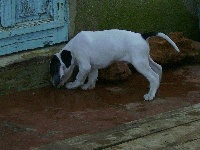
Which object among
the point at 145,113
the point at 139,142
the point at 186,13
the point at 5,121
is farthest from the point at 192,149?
the point at 186,13

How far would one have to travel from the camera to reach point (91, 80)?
23.8 ft

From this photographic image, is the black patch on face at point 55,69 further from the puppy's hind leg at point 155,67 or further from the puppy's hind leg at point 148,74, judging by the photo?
the puppy's hind leg at point 155,67

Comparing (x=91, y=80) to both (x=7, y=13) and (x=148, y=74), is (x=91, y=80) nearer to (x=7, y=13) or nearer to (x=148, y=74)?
(x=148, y=74)

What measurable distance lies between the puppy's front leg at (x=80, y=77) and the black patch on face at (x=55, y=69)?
213 mm

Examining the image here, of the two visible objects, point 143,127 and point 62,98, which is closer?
point 143,127

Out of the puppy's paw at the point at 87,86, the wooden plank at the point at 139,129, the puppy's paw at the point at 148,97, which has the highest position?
the wooden plank at the point at 139,129

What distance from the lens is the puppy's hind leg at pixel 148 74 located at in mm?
6785

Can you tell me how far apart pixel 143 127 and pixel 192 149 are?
25.9 inches

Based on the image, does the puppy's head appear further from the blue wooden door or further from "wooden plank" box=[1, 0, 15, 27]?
"wooden plank" box=[1, 0, 15, 27]

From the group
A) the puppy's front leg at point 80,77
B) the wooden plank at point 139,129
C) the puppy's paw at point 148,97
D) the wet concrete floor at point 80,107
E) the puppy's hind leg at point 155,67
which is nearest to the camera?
the wooden plank at point 139,129

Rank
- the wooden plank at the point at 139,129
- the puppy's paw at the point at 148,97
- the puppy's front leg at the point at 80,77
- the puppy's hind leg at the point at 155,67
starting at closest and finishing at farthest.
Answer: the wooden plank at the point at 139,129 < the puppy's paw at the point at 148,97 < the puppy's front leg at the point at 80,77 < the puppy's hind leg at the point at 155,67

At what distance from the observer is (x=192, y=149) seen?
4.95m

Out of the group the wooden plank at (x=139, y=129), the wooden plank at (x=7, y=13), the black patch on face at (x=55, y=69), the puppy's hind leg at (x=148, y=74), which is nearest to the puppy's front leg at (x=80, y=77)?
the black patch on face at (x=55, y=69)

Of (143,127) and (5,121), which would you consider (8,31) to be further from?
(143,127)
